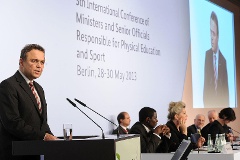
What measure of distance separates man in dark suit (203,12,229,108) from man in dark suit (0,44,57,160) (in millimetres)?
6566

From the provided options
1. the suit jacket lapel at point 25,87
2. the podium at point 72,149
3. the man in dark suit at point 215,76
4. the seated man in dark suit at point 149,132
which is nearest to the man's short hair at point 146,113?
the seated man in dark suit at point 149,132

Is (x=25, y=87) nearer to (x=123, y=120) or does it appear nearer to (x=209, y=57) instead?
(x=123, y=120)

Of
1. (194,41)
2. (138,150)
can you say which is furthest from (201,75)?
(138,150)

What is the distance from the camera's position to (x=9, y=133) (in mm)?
3258

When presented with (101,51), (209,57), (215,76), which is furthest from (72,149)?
(215,76)

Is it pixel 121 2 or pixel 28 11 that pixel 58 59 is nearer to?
pixel 28 11

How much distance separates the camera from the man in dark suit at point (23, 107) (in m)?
3.16

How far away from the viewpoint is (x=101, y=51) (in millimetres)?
6602

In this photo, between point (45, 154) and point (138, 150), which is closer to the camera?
point (45, 154)

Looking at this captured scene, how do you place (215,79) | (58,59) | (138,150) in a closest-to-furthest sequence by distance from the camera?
(138,150) → (58,59) → (215,79)

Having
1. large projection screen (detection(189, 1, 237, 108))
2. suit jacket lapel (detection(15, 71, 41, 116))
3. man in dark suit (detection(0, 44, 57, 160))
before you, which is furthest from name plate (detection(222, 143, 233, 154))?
large projection screen (detection(189, 1, 237, 108))

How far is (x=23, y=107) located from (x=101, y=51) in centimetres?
335

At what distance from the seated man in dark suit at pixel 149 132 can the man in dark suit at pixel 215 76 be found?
4.21m

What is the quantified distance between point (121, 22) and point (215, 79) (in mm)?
3569
